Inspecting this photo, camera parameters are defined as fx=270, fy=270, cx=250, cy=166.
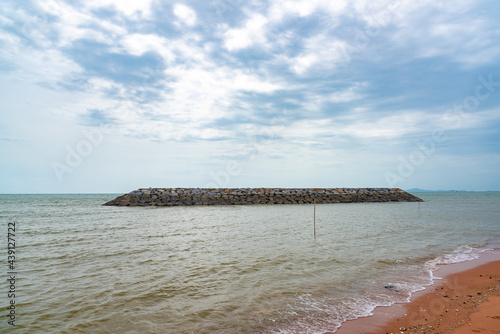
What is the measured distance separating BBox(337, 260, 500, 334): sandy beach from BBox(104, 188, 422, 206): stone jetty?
120 feet

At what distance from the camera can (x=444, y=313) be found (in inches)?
233

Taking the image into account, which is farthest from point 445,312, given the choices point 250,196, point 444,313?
point 250,196

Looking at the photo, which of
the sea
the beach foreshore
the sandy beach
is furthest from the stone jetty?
the sandy beach

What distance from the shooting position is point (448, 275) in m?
8.93

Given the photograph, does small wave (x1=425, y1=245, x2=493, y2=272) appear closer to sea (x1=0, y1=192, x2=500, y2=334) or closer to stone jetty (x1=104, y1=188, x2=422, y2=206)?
sea (x1=0, y1=192, x2=500, y2=334)

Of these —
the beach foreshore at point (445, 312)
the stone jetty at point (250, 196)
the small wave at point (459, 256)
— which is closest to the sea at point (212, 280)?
the small wave at point (459, 256)

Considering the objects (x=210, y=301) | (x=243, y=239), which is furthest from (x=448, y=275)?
(x=243, y=239)

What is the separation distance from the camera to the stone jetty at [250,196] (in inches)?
1777

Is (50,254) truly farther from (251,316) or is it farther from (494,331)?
(494,331)

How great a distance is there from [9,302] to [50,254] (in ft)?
17.6

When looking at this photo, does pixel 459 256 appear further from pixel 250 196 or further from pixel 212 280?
pixel 250 196

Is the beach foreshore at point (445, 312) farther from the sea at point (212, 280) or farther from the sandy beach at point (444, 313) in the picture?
the sea at point (212, 280)

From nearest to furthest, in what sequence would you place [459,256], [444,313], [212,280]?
[444,313]
[212,280]
[459,256]

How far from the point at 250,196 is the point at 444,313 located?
4426 cm
